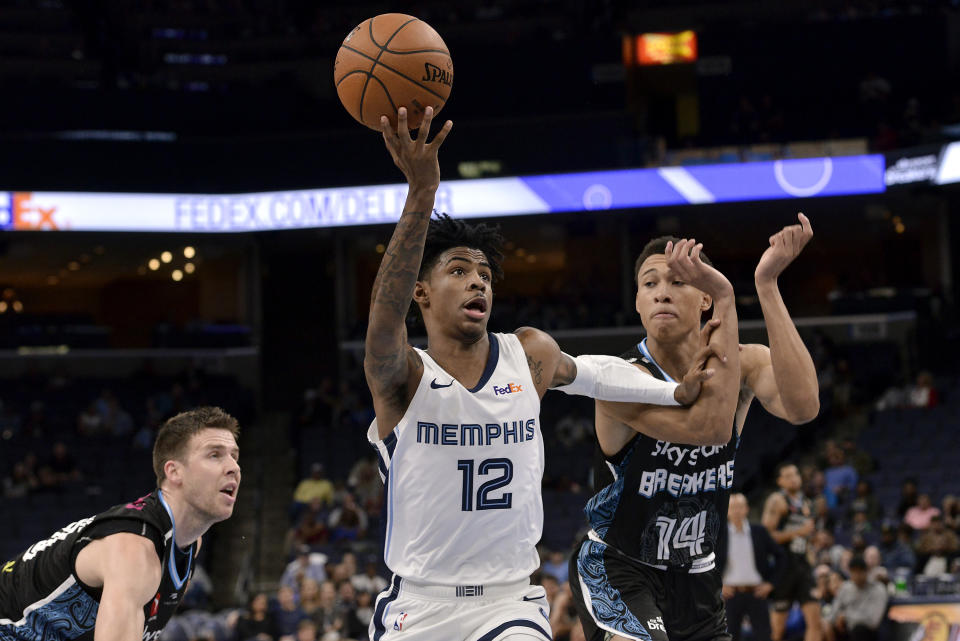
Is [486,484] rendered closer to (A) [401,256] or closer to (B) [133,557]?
(A) [401,256]

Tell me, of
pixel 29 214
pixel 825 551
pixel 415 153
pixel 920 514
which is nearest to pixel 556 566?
pixel 825 551

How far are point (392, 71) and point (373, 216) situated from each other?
653 inches

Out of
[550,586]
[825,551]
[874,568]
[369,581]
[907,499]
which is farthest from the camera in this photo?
[907,499]

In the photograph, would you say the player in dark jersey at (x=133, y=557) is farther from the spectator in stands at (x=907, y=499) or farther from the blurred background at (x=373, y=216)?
the spectator in stands at (x=907, y=499)

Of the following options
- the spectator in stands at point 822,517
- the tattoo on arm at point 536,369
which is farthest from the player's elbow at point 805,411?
the spectator in stands at point 822,517

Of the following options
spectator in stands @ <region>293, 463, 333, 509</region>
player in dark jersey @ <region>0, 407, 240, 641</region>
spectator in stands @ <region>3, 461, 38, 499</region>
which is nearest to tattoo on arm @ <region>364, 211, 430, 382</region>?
player in dark jersey @ <region>0, 407, 240, 641</region>

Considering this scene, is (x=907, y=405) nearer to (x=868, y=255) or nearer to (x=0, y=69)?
(x=868, y=255)

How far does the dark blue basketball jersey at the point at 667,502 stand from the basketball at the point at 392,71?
1.72m

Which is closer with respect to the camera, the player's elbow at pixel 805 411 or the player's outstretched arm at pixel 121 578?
the player's outstretched arm at pixel 121 578

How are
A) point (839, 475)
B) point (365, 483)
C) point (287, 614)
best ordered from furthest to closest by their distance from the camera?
point (365, 483), point (839, 475), point (287, 614)

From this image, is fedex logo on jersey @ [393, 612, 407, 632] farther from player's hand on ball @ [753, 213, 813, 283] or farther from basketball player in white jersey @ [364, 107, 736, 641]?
player's hand on ball @ [753, 213, 813, 283]

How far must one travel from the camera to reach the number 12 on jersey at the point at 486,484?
414 cm

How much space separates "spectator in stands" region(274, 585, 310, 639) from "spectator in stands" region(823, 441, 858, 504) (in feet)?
22.8

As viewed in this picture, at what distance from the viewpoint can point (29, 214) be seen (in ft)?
67.9
